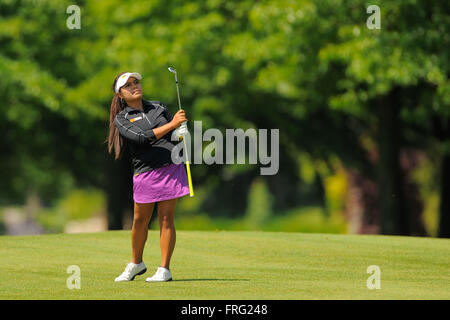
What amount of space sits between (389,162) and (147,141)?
13.5m

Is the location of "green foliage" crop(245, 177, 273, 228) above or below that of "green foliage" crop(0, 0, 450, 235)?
below

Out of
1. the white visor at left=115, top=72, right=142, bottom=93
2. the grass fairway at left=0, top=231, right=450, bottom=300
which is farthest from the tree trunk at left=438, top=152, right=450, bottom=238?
the white visor at left=115, top=72, right=142, bottom=93

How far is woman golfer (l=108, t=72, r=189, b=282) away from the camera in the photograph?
8.89 metres

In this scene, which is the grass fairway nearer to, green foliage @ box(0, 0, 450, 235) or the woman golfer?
the woman golfer

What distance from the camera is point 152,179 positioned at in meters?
8.89

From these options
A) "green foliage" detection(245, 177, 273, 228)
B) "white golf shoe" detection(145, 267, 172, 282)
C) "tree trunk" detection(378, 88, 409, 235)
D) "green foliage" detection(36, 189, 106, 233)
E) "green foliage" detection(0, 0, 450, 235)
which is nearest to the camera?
"white golf shoe" detection(145, 267, 172, 282)

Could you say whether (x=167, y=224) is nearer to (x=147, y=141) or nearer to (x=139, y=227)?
(x=139, y=227)

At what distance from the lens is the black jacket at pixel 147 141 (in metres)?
8.86

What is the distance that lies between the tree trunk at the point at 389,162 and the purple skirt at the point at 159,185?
43.1 ft

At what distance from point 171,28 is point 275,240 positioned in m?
11.3

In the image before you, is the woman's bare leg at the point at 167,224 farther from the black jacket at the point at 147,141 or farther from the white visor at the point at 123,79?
the white visor at the point at 123,79

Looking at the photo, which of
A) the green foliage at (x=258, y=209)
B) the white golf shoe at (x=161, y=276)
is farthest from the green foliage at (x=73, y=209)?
the white golf shoe at (x=161, y=276)

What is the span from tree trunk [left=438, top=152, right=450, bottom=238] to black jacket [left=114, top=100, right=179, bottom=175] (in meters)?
16.1

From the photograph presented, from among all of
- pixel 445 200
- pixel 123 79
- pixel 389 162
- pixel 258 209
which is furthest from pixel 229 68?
pixel 258 209
